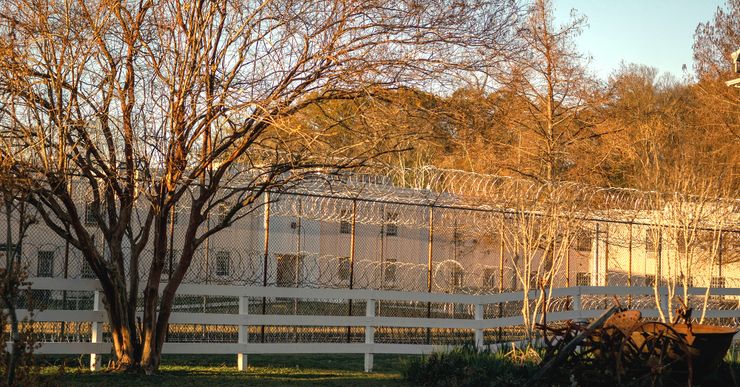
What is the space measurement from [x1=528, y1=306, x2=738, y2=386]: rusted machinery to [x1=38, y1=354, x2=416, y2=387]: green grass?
3397 mm

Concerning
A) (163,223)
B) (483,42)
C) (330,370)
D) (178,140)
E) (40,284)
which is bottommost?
(330,370)

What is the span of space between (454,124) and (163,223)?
4029 millimetres

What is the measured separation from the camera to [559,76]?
24594mm

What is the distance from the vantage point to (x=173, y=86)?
11.4 m

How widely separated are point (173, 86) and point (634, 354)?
20.0 ft

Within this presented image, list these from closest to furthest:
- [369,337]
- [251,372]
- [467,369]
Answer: [467,369] < [251,372] < [369,337]

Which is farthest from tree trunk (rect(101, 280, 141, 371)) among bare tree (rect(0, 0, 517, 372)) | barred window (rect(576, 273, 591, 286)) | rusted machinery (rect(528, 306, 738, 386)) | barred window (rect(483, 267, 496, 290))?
barred window (rect(576, 273, 591, 286))

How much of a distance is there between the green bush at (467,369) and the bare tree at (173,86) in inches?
109

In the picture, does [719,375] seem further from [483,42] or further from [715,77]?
[715,77]

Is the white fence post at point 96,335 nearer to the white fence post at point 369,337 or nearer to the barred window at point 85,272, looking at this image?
the barred window at point 85,272

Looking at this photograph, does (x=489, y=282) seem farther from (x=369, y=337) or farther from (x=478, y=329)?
(x=369, y=337)

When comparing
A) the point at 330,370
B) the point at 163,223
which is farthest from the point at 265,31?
the point at 330,370

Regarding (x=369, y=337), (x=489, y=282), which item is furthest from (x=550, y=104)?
(x=369, y=337)

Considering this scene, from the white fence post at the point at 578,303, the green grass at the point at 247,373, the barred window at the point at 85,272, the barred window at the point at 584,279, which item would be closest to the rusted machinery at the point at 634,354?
the green grass at the point at 247,373
